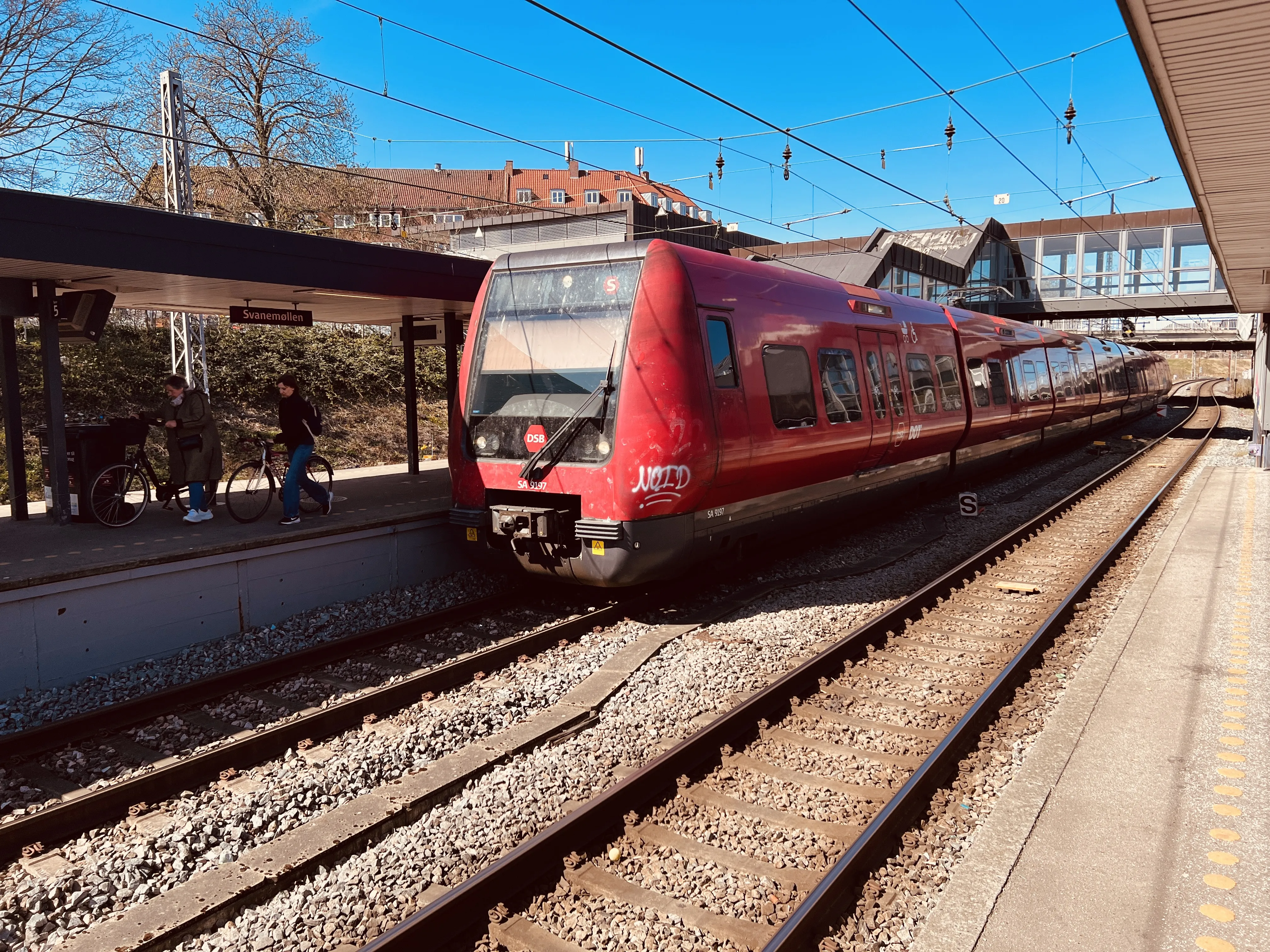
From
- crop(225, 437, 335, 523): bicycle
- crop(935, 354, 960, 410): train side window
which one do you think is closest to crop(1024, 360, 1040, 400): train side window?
crop(935, 354, 960, 410): train side window

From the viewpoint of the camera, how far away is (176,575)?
281 inches

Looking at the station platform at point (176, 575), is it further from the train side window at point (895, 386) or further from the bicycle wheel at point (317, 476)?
the train side window at point (895, 386)

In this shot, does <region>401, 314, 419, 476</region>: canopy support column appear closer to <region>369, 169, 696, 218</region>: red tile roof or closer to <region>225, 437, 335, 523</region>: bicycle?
<region>225, 437, 335, 523</region>: bicycle

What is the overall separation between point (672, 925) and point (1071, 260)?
43295 millimetres

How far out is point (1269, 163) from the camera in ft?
25.2

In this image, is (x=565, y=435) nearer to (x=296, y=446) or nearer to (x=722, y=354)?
(x=722, y=354)

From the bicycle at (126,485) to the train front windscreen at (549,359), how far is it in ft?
12.6

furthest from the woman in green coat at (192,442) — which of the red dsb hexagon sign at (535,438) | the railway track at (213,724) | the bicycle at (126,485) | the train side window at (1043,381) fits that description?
the train side window at (1043,381)

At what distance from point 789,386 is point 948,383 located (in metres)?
5.50

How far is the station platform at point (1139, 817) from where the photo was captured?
3279 mm

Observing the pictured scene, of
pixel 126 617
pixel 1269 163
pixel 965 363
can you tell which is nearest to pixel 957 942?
pixel 126 617

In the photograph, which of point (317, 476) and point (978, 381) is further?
point (978, 381)

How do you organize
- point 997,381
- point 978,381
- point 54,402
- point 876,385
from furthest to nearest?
point 997,381, point 978,381, point 876,385, point 54,402

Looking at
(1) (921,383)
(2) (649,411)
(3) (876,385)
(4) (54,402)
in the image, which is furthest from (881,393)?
(4) (54,402)
